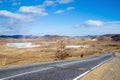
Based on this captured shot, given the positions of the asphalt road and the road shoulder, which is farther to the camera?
the road shoulder

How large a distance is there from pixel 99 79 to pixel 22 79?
520cm

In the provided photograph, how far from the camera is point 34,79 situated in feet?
36.8

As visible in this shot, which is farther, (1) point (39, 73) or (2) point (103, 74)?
(2) point (103, 74)

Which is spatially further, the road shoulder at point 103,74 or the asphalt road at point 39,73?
the road shoulder at point 103,74

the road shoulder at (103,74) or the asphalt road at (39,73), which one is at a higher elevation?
the asphalt road at (39,73)

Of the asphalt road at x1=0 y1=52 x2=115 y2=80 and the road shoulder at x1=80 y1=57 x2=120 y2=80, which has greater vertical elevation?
the asphalt road at x1=0 y1=52 x2=115 y2=80

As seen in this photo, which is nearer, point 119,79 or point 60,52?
point 119,79

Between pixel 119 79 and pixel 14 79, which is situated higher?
pixel 14 79

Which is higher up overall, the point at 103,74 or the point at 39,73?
the point at 39,73

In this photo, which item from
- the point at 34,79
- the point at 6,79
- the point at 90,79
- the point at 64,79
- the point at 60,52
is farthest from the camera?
the point at 60,52

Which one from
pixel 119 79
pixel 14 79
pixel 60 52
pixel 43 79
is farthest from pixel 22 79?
pixel 60 52

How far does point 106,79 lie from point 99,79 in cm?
46

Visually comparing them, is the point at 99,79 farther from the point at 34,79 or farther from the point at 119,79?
the point at 34,79

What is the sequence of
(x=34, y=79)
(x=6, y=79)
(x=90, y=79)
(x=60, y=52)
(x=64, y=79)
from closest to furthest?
(x=6, y=79), (x=34, y=79), (x=64, y=79), (x=90, y=79), (x=60, y=52)
